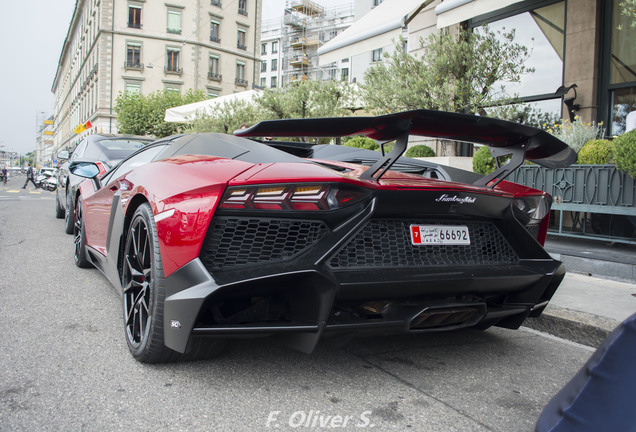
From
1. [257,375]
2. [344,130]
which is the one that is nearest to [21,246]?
[257,375]

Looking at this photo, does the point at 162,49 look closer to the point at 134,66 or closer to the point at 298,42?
the point at 134,66

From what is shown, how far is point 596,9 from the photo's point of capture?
7062 millimetres

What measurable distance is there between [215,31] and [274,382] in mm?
50965

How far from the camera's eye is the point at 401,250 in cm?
221

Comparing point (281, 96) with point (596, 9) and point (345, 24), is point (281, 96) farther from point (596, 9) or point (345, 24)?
point (345, 24)

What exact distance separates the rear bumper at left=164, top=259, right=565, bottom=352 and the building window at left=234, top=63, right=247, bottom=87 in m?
51.3

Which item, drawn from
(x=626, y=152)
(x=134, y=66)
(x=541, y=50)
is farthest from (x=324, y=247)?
(x=134, y=66)

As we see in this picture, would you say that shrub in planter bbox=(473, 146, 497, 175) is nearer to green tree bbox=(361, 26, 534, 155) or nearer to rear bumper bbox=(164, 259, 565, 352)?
green tree bbox=(361, 26, 534, 155)

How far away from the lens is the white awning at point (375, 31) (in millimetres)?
7320

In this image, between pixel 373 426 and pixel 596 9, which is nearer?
pixel 373 426

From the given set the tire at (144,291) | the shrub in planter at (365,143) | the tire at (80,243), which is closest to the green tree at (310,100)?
→ the shrub in planter at (365,143)

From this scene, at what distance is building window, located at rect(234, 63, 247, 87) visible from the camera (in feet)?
168

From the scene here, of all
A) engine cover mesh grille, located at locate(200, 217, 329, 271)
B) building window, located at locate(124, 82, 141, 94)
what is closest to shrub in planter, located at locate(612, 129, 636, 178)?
engine cover mesh grille, located at locate(200, 217, 329, 271)

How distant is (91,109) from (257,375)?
53.5 metres
